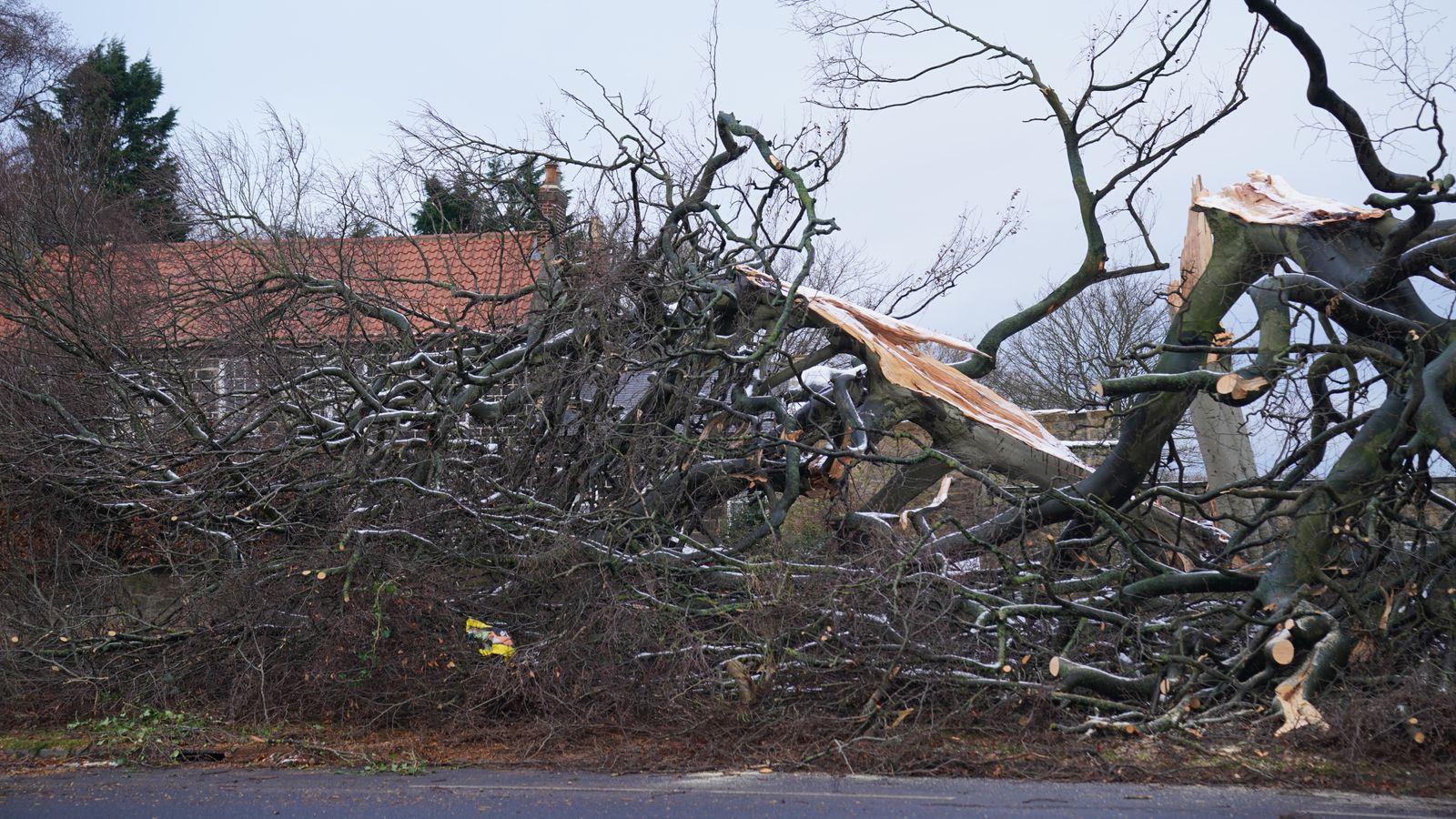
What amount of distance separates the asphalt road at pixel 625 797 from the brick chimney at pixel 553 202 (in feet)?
17.1

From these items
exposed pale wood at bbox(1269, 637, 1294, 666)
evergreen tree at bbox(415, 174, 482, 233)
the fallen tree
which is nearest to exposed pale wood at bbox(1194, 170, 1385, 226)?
the fallen tree

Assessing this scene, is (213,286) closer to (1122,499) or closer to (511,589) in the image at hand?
(511,589)

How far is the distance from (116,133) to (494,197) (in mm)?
11290

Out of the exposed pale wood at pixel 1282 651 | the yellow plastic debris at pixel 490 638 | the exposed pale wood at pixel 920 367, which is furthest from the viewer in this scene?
the exposed pale wood at pixel 920 367

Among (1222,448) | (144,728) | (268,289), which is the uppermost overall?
(1222,448)

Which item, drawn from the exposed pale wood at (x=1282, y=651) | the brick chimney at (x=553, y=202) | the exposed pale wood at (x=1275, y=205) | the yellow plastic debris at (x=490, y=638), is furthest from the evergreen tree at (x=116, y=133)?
the exposed pale wood at (x=1282, y=651)

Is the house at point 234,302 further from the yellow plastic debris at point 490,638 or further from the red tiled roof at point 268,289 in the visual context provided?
the yellow plastic debris at point 490,638

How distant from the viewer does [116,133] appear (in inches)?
730

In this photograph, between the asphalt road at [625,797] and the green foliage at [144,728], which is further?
the green foliage at [144,728]

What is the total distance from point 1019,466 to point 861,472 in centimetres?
122

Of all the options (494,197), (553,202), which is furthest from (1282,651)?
(494,197)

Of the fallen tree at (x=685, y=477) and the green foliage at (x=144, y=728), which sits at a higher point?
the fallen tree at (x=685, y=477)

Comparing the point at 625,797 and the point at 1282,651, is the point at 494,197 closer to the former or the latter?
the point at 625,797

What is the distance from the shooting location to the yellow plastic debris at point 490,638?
6570 mm
